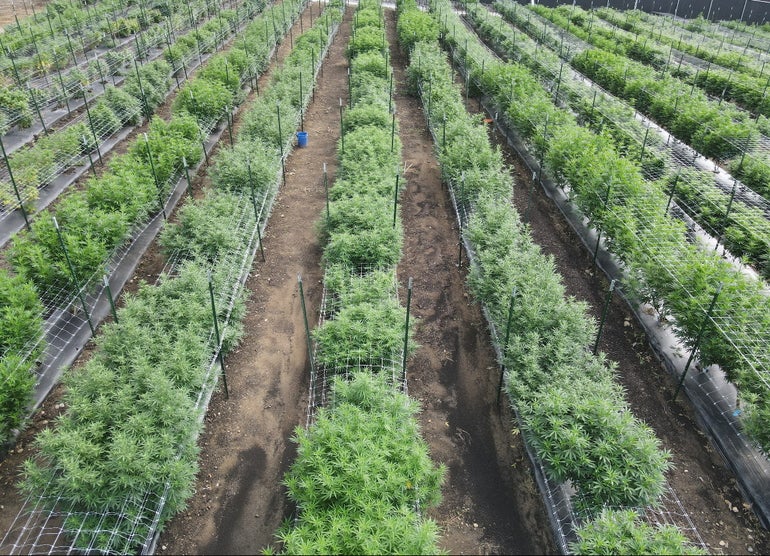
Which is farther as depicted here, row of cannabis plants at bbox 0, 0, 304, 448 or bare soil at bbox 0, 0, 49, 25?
bare soil at bbox 0, 0, 49, 25

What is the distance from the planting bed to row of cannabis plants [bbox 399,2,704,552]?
724 mm

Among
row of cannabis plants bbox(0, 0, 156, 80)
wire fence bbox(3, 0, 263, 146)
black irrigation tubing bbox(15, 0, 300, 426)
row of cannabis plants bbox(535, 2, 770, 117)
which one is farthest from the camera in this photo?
row of cannabis plants bbox(535, 2, 770, 117)

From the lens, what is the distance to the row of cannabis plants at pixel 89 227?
26.0ft

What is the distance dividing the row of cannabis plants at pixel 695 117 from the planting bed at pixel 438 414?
16.9 ft

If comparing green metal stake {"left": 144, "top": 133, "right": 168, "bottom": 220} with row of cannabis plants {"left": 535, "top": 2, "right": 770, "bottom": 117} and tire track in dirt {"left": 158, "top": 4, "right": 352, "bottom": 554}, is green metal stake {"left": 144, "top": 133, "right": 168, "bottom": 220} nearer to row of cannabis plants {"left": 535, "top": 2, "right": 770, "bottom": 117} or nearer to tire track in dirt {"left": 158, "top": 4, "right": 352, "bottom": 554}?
tire track in dirt {"left": 158, "top": 4, "right": 352, "bottom": 554}

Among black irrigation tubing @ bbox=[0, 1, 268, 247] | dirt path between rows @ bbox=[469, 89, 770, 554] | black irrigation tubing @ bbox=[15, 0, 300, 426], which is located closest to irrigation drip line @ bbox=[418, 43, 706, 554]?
dirt path between rows @ bbox=[469, 89, 770, 554]

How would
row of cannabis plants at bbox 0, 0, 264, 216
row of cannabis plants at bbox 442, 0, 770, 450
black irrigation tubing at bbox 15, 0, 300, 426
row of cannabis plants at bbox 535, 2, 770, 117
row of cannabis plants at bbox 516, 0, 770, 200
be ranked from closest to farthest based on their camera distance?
row of cannabis plants at bbox 442, 0, 770, 450
black irrigation tubing at bbox 15, 0, 300, 426
row of cannabis plants at bbox 0, 0, 264, 216
row of cannabis plants at bbox 516, 0, 770, 200
row of cannabis plants at bbox 535, 2, 770, 117

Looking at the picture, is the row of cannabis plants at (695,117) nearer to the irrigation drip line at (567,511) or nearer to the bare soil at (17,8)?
the irrigation drip line at (567,511)

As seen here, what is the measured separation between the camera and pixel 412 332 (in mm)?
9172

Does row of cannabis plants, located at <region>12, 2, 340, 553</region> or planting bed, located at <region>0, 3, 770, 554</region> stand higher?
row of cannabis plants, located at <region>12, 2, 340, 553</region>

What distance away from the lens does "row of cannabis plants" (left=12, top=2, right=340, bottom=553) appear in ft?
19.6

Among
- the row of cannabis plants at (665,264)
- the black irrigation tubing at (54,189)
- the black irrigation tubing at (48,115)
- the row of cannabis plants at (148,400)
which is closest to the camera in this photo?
the row of cannabis plants at (148,400)

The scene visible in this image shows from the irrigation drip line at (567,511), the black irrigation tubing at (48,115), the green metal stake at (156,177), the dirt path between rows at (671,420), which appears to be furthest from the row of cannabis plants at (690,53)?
the black irrigation tubing at (48,115)

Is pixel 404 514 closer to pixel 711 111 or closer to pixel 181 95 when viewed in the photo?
pixel 181 95
